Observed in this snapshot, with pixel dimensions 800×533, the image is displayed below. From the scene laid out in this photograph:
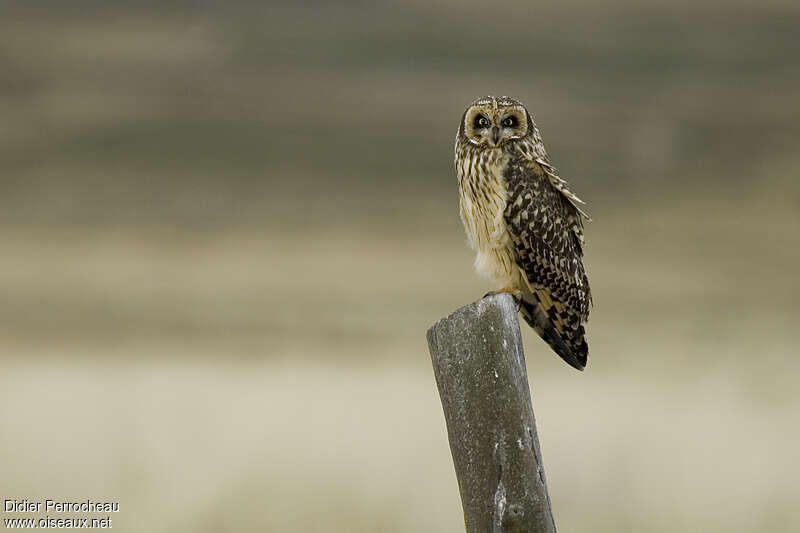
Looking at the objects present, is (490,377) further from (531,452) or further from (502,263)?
(502,263)

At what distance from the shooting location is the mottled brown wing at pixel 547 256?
5078 mm

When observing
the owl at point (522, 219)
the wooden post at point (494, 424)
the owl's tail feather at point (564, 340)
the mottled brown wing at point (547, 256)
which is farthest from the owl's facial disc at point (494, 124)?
the wooden post at point (494, 424)

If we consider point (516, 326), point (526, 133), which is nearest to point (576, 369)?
point (526, 133)

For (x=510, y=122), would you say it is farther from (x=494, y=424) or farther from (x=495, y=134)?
(x=494, y=424)

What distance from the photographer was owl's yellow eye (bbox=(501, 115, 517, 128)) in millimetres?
5121

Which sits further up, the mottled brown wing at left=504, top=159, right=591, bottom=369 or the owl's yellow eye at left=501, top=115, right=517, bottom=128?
the owl's yellow eye at left=501, top=115, right=517, bottom=128

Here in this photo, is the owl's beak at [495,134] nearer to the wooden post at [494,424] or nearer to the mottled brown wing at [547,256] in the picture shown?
the mottled brown wing at [547,256]

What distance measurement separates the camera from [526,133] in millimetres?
5172

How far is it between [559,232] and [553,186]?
27 cm

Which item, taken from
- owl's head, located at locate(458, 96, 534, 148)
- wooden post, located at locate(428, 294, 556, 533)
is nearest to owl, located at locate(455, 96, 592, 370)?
owl's head, located at locate(458, 96, 534, 148)

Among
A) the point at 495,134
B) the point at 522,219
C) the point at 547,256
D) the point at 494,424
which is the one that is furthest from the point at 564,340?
the point at 494,424

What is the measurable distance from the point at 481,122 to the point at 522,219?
0.61 metres

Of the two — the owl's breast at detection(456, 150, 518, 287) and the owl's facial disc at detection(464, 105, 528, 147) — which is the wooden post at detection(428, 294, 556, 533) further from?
the owl's facial disc at detection(464, 105, 528, 147)

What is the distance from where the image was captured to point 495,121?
16.7ft
